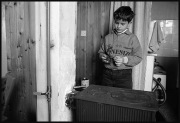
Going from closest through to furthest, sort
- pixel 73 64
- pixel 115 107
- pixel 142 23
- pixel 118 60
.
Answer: pixel 115 107, pixel 73 64, pixel 118 60, pixel 142 23

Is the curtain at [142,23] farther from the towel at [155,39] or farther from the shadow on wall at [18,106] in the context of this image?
the shadow on wall at [18,106]

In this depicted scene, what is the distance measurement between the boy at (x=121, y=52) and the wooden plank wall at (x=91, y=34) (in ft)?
3.81

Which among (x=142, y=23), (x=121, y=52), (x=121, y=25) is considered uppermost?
(x=142, y=23)

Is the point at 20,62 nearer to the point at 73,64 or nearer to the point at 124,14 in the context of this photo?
the point at 73,64

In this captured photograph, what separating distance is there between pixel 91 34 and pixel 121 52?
134 cm

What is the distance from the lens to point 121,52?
5.09ft

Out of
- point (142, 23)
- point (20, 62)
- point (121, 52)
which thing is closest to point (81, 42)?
point (142, 23)

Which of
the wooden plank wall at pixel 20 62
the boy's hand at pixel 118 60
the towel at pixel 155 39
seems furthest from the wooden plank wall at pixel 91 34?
the boy's hand at pixel 118 60

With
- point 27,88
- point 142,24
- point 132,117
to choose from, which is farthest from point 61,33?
point 142,24

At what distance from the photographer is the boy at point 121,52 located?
4.91 ft

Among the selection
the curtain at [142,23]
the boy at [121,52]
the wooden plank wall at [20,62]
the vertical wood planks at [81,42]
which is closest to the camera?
the boy at [121,52]

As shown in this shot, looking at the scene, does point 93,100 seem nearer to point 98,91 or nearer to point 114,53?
point 98,91

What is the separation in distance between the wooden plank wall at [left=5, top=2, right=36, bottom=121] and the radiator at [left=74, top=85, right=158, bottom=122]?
1053 mm

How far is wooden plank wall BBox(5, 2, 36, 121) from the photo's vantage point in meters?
1.79
